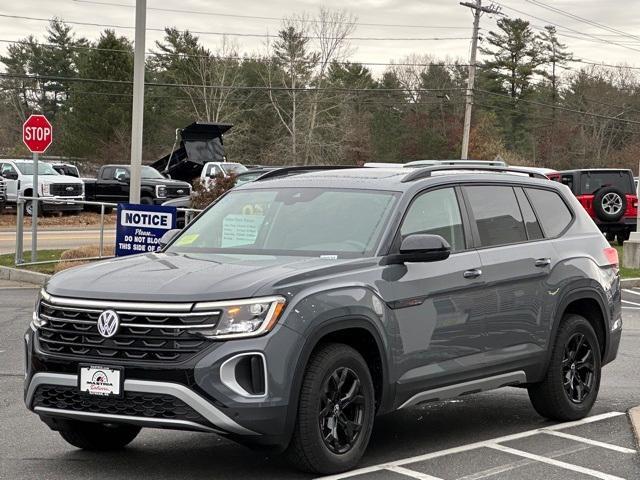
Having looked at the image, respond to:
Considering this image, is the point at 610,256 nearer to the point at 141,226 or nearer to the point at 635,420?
the point at 635,420

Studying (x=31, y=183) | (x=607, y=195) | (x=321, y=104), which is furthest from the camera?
(x=321, y=104)

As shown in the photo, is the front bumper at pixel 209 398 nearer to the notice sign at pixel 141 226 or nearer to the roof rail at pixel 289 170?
the roof rail at pixel 289 170

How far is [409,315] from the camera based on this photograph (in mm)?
6816

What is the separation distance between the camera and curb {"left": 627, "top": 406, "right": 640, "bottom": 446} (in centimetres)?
778

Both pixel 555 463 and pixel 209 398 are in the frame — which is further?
pixel 555 463

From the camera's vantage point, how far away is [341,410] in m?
6.39

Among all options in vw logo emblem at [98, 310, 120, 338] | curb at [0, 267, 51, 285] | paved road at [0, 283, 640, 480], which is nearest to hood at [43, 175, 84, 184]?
curb at [0, 267, 51, 285]

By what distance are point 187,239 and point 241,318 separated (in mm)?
1802

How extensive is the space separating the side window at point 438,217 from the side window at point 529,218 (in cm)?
85

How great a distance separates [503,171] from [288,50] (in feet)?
219

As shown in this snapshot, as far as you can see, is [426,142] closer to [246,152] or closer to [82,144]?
[246,152]

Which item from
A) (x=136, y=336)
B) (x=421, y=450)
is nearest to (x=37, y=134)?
(x=421, y=450)

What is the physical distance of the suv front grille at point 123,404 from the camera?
5902 mm

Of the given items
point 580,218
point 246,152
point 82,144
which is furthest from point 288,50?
point 580,218
